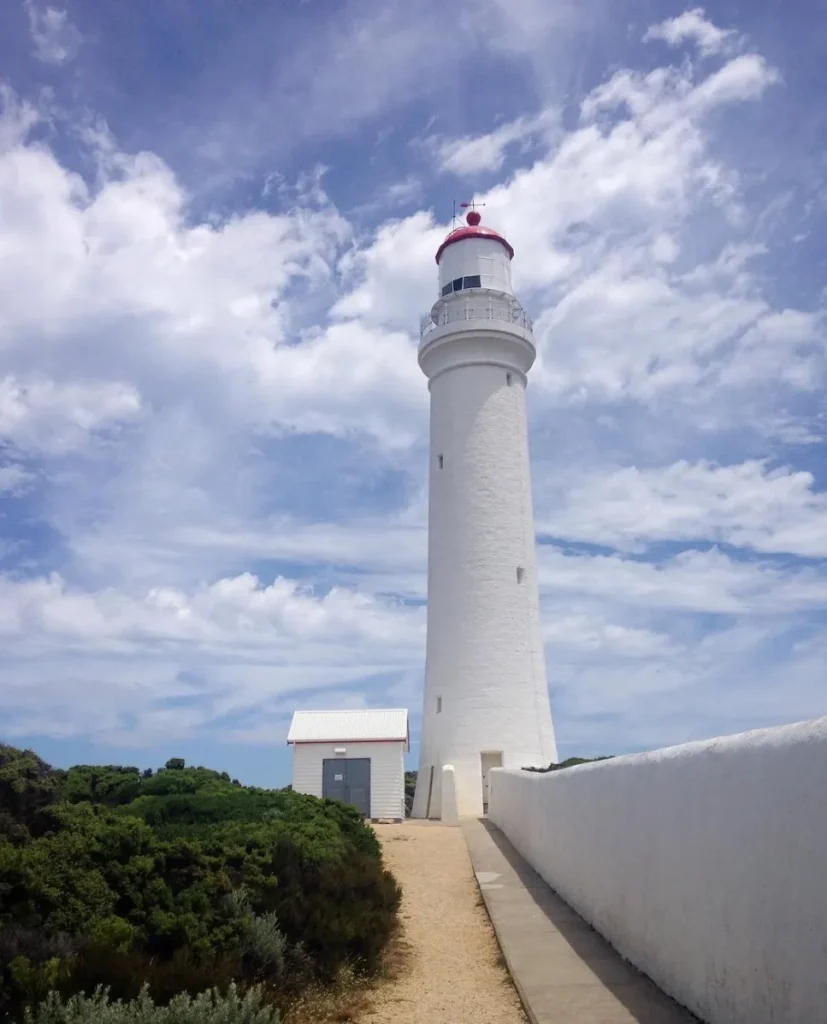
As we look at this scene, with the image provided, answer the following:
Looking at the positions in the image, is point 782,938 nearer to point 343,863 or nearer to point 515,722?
point 343,863

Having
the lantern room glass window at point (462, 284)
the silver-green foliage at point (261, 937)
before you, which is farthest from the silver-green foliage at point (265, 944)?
the lantern room glass window at point (462, 284)

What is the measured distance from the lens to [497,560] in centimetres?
2261

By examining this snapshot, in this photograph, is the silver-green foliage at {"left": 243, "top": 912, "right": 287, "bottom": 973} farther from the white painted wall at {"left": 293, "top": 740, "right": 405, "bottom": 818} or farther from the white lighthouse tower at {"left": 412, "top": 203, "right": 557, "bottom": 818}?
the white painted wall at {"left": 293, "top": 740, "right": 405, "bottom": 818}

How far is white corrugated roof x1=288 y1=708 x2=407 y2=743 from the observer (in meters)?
22.7

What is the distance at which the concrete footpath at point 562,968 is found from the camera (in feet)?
18.8

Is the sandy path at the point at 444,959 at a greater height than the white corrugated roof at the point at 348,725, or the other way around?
the white corrugated roof at the point at 348,725

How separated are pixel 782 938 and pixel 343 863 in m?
5.42

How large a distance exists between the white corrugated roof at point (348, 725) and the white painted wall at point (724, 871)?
1500 cm

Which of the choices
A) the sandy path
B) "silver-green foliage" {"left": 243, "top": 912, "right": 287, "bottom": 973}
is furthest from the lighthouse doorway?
"silver-green foliage" {"left": 243, "top": 912, "right": 287, "bottom": 973}

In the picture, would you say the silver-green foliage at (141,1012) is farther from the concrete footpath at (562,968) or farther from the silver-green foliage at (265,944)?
the concrete footpath at (562,968)

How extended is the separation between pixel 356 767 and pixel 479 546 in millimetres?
6241

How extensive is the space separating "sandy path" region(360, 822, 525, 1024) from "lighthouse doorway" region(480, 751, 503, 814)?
8085 millimetres

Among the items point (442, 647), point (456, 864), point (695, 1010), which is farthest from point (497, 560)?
point (695, 1010)

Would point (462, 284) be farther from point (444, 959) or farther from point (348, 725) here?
point (444, 959)
